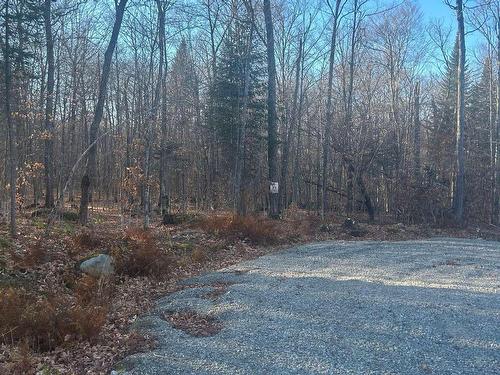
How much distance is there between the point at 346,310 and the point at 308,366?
7.10 feet

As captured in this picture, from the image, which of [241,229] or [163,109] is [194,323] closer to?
[241,229]

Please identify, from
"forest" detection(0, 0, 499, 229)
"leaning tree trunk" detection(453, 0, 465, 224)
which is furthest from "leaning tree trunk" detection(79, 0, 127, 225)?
"leaning tree trunk" detection(453, 0, 465, 224)

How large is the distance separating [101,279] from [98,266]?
44.6 inches

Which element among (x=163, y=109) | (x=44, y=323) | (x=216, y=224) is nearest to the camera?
(x=44, y=323)

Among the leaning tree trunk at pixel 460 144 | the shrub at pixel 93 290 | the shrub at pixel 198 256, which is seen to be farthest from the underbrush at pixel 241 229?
the leaning tree trunk at pixel 460 144

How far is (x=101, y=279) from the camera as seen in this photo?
7.27m

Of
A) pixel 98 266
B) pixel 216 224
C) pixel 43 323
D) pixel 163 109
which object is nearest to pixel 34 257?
pixel 98 266

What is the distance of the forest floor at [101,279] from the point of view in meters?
4.97

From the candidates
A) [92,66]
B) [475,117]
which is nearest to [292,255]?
[92,66]

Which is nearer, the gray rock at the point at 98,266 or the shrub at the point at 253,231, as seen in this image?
the gray rock at the point at 98,266

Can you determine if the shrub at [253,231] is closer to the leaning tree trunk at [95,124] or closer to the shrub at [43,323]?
the leaning tree trunk at [95,124]

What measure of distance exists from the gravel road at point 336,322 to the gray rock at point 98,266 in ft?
4.86

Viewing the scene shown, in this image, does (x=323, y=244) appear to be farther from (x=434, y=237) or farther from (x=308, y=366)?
(x=308, y=366)

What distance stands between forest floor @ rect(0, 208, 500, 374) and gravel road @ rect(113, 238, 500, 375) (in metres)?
0.51
